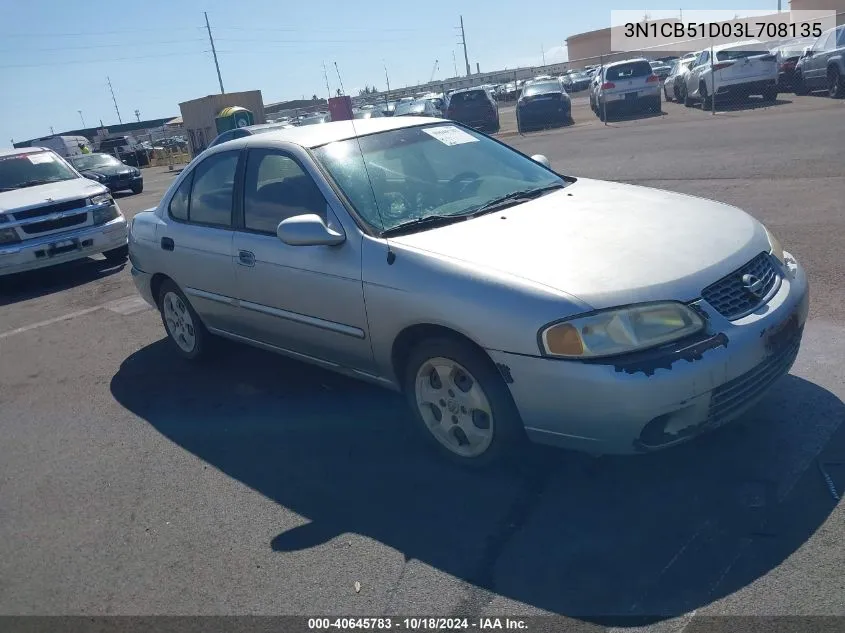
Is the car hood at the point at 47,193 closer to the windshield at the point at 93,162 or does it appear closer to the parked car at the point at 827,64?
the windshield at the point at 93,162

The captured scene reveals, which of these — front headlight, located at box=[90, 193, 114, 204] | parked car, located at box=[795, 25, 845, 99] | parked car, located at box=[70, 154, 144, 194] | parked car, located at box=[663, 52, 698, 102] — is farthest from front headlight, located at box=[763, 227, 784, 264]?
parked car, located at box=[663, 52, 698, 102]

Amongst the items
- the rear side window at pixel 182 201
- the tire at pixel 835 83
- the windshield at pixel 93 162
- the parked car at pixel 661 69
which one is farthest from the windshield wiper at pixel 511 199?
the parked car at pixel 661 69

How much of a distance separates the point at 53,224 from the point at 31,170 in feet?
5.62

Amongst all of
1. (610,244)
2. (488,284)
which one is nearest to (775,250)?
(610,244)

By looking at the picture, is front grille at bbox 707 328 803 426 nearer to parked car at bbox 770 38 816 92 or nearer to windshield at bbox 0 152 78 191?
windshield at bbox 0 152 78 191

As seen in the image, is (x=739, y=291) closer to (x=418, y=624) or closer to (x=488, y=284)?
(x=488, y=284)

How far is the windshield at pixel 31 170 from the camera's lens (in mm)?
10953

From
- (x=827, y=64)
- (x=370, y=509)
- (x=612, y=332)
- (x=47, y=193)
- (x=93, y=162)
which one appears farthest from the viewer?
(x=93, y=162)

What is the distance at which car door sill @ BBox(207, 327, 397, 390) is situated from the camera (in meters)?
4.32

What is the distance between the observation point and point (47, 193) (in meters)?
10.4

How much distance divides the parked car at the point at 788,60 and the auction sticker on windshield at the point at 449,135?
19.9 m

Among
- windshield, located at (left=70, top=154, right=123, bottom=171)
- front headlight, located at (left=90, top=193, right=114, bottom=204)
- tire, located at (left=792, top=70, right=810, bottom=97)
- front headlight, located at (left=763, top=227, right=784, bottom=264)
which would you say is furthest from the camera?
windshield, located at (left=70, top=154, right=123, bottom=171)

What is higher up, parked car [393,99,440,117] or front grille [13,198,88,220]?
front grille [13,198,88,220]

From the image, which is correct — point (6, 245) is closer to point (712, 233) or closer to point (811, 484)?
point (712, 233)
